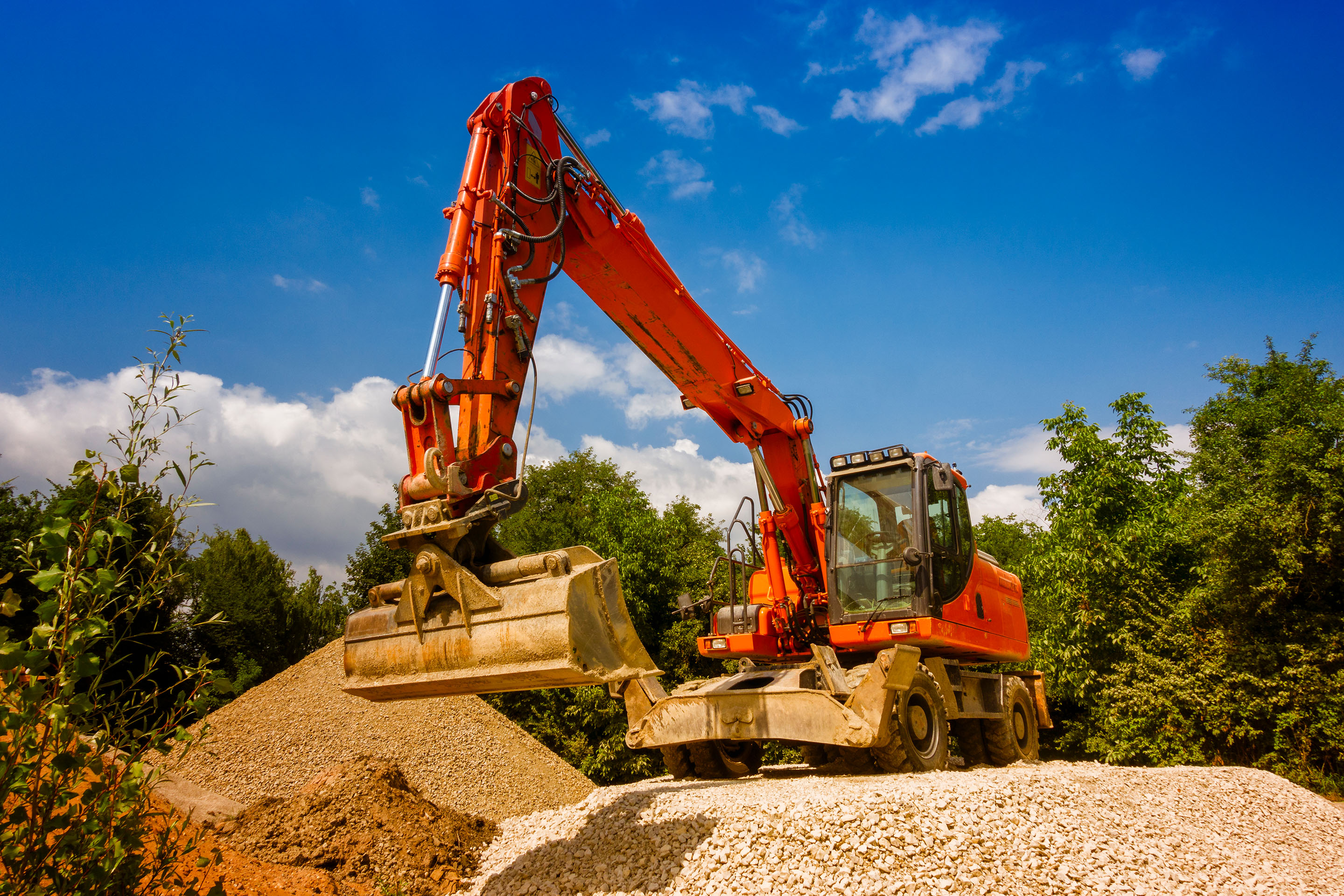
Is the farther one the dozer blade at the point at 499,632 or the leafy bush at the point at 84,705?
the dozer blade at the point at 499,632

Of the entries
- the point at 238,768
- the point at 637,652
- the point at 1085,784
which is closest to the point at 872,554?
the point at 1085,784

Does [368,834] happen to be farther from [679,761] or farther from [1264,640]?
[1264,640]

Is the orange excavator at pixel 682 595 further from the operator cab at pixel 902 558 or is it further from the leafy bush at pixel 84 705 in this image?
the leafy bush at pixel 84 705

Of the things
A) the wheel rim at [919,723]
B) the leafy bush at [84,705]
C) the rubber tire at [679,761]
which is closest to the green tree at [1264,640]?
the wheel rim at [919,723]

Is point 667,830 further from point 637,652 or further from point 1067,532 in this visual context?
point 1067,532

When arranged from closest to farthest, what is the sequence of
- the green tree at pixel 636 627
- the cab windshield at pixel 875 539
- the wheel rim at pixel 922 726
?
1. the wheel rim at pixel 922 726
2. the cab windshield at pixel 875 539
3. the green tree at pixel 636 627

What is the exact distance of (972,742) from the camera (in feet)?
32.3

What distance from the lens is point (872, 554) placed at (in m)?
8.62

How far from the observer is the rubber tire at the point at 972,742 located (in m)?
9.80

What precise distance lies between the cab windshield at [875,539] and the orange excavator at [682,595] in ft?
0.07

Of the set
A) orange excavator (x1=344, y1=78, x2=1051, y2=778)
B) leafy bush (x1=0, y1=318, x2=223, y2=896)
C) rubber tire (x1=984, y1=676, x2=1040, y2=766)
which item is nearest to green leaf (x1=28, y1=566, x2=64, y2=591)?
leafy bush (x1=0, y1=318, x2=223, y2=896)

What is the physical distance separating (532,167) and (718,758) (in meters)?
6.18

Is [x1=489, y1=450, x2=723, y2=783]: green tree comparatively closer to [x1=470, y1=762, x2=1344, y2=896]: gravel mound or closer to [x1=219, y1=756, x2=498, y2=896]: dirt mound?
[x1=219, y1=756, x2=498, y2=896]: dirt mound

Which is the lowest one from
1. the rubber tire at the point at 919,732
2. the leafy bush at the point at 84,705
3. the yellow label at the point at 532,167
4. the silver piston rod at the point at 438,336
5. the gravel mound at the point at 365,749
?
the gravel mound at the point at 365,749
